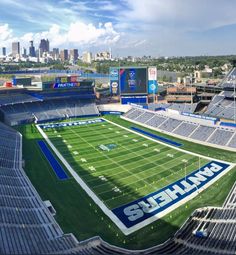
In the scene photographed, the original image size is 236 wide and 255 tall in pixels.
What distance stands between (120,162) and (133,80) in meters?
44.4

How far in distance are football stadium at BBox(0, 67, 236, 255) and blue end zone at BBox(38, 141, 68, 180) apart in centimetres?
14

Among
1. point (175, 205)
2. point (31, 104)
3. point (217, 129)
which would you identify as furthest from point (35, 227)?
point (31, 104)

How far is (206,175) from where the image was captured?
1686 inches

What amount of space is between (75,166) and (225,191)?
21301 millimetres

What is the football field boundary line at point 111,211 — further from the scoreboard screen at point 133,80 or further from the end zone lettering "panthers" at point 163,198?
the scoreboard screen at point 133,80

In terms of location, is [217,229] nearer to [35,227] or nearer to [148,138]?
[35,227]

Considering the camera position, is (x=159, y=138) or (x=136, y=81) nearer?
(x=159, y=138)

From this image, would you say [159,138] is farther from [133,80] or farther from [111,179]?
[133,80]

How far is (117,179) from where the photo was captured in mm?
41594

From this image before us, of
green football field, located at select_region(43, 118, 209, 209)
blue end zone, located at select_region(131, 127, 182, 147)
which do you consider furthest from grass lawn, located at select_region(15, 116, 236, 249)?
blue end zone, located at select_region(131, 127, 182, 147)

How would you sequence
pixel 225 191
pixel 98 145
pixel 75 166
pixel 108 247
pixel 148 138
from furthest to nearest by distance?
pixel 148 138, pixel 98 145, pixel 75 166, pixel 225 191, pixel 108 247

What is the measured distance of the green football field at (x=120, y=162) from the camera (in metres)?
38.8

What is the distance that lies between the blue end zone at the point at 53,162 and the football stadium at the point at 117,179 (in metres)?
0.14

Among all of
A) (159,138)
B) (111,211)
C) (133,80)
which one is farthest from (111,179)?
(133,80)
